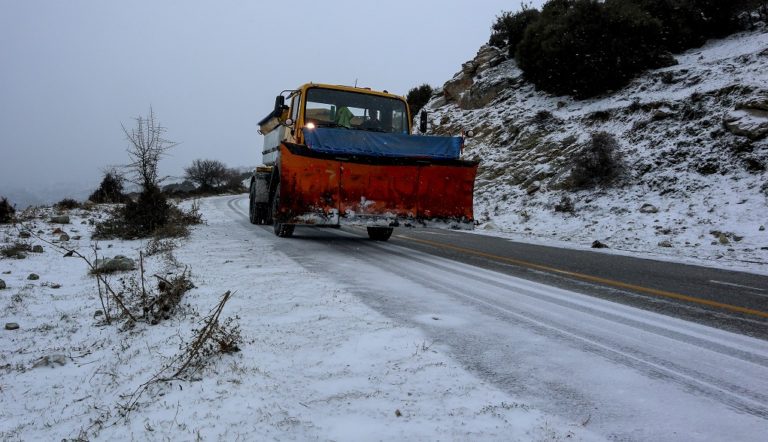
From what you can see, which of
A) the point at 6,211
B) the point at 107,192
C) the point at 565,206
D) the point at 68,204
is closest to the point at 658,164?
the point at 565,206

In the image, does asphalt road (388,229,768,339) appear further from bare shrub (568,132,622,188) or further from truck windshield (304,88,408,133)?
bare shrub (568,132,622,188)

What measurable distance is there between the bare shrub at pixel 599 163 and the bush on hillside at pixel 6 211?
51.2 feet

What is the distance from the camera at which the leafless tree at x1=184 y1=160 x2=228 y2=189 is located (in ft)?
159

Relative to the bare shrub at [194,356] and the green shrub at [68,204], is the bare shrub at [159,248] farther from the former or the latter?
the green shrub at [68,204]

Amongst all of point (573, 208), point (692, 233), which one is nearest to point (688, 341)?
point (692, 233)

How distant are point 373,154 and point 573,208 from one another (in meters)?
8.07

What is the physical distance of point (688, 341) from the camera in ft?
11.1

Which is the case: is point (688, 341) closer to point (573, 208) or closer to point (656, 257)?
point (656, 257)

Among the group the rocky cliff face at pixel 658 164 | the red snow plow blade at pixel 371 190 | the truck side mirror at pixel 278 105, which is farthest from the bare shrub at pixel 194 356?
the rocky cliff face at pixel 658 164

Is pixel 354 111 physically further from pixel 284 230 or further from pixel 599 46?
pixel 599 46

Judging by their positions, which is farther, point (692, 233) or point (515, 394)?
point (692, 233)

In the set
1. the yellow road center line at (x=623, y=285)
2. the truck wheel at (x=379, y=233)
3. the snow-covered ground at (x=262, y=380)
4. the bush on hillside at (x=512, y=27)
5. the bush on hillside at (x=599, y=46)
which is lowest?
the snow-covered ground at (x=262, y=380)

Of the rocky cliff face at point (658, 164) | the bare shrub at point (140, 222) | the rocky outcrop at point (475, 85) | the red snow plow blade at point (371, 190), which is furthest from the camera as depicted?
the rocky outcrop at point (475, 85)

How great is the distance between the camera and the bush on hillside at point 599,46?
650 inches
